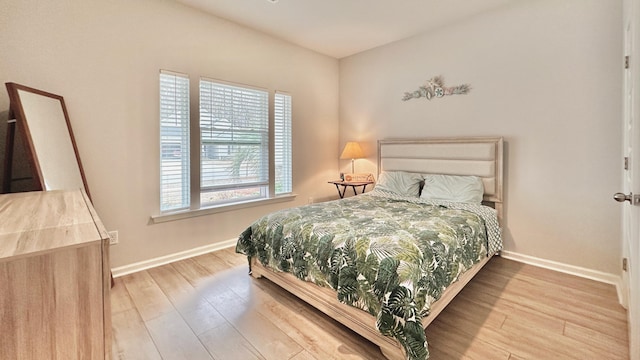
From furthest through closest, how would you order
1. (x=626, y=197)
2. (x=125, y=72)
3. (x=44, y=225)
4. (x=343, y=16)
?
(x=343, y=16) → (x=125, y=72) → (x=626, y=197) → (x=44, y=225)

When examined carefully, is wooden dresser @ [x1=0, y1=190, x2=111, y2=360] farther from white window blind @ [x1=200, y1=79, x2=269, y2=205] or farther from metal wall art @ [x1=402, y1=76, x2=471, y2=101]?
metal wall art @ [x1=402, y1=76, x2=471, y2=101]

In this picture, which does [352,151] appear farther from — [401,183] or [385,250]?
[385,250]

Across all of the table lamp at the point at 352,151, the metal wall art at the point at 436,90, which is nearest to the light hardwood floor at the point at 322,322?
the metal wall art at the point at 436,90

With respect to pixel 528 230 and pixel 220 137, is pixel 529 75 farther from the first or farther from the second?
pixel 220 137

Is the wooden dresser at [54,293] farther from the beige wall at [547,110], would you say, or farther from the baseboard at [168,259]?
the beige wall at [547,110]

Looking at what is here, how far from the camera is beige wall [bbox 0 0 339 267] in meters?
2.23

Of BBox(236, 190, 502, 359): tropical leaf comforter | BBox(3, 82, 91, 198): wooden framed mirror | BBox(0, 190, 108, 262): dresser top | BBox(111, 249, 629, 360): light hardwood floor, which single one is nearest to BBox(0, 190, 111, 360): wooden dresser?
BBox(0, 190, 108, 262): dresser top

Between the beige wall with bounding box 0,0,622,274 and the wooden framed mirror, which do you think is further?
the beige wall with bounding box 0,0,622,274

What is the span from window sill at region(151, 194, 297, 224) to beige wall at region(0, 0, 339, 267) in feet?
0.23

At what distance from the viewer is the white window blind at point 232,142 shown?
3215 millimetres

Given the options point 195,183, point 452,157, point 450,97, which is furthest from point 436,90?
point 195,183

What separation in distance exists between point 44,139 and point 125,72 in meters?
0.92

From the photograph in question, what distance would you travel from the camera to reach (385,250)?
1.67 m

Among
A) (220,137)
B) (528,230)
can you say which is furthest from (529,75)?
(220,137)
